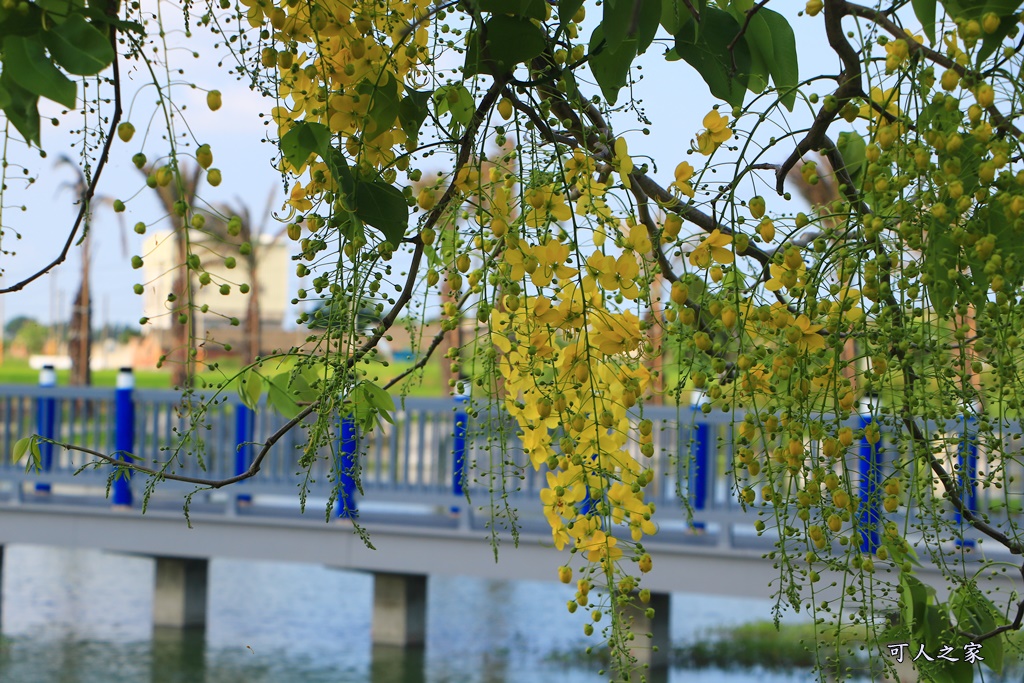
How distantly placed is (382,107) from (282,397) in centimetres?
29

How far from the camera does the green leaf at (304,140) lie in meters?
0.83

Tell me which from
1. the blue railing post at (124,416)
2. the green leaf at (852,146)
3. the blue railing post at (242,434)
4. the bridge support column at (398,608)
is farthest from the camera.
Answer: the bridge support column at (398,608)

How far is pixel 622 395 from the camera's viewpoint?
1004 mm

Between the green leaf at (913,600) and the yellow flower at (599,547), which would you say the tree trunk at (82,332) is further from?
the green leaf at (913,600)

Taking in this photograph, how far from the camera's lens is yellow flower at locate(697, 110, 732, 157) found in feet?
3.06

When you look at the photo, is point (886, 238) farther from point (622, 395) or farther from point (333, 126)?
point (333, 126)

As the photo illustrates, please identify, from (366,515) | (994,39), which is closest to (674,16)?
(994,39)

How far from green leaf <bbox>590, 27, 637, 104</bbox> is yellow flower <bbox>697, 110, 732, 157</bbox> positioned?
0.31 feet

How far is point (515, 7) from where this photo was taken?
0.91 meters

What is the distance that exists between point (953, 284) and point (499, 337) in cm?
Answer: 37

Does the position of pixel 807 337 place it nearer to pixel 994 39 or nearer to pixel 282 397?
pixel 994 39

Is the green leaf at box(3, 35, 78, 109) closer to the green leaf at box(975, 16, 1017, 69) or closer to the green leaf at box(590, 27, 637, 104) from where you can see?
the green leaf at box(590, 27, 637, 104)

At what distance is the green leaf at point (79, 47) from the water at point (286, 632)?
5.79m

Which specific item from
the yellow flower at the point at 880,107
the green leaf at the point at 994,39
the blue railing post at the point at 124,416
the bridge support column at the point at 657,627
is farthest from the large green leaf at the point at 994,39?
the blue railing post at the point at 124,416
